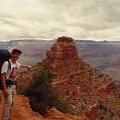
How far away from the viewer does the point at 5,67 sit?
41.2 feet

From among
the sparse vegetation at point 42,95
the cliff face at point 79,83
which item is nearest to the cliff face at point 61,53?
the cliff face at point 79,83

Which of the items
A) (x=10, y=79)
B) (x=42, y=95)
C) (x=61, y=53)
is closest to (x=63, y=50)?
(x=61, y=53)

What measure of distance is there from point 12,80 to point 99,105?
6036cm

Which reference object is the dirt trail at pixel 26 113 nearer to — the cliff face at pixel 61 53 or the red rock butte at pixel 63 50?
the cliff face at pixel 61 53

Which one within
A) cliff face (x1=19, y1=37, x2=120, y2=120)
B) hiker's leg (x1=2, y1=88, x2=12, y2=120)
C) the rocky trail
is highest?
hiker's leg (x1=2, y1=88, x2=12, y2=120)

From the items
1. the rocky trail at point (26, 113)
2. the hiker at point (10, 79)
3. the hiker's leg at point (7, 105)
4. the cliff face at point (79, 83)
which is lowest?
the cliff face at point (79, 83)

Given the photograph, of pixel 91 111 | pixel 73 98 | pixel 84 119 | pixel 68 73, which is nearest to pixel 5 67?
pixel 84 119

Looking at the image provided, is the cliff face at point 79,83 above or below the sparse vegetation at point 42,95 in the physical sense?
below

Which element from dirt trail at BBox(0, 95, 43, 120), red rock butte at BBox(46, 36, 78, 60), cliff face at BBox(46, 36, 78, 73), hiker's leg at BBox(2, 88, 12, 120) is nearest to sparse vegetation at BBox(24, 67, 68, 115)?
dirt trail at BBox(0, 95, 43, 120)

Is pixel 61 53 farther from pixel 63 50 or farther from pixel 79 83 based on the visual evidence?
pixel 79 83

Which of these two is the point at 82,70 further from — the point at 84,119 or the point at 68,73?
the point at 84,119

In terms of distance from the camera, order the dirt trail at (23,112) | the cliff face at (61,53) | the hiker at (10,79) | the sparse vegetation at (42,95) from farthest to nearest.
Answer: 1. the cliff face at (61,53)
2. the sparse vegetation at (42,95)
3. the dirt trail at (23,112)
4. the hiker at (10,79)

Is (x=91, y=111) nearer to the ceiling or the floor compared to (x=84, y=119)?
nearer to the floor

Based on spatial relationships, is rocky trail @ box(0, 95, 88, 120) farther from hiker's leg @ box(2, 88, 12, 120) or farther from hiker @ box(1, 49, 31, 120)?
hiker @ box(1, 49, 31, 120)
